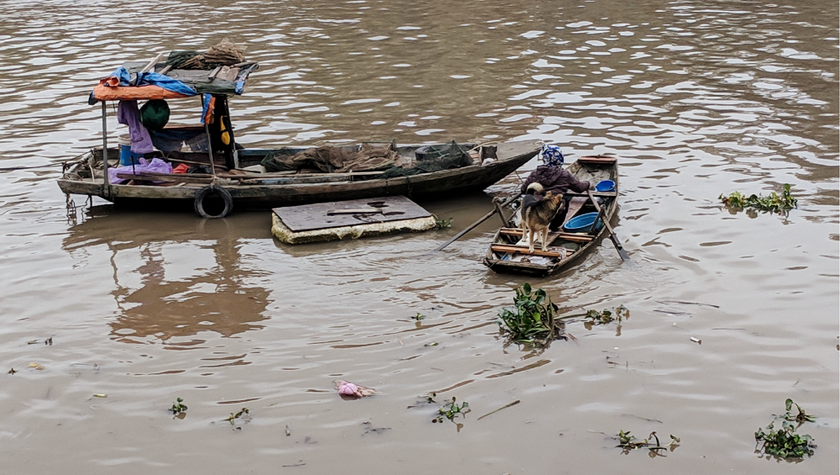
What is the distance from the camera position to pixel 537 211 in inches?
339

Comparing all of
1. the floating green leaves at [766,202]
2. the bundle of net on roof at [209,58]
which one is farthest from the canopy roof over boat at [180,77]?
the floating green leaves at [766,202]

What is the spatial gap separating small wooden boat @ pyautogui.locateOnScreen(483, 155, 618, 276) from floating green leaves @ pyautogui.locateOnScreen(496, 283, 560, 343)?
1000 millimetres

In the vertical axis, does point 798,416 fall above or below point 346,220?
below

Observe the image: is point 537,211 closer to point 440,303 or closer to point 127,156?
point 440,303

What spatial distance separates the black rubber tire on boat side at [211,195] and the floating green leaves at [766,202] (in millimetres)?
6025

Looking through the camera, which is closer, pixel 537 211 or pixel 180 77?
pixel 537 211

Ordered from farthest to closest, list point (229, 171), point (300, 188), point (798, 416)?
1. point (229, 171)
2. point (300, 188)
3. point (798, 416)

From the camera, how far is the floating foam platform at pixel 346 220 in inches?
383

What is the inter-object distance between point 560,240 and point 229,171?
14.6ft

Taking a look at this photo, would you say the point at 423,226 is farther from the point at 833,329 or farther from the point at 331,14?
the point at 331,14

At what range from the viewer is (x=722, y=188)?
10867 mm

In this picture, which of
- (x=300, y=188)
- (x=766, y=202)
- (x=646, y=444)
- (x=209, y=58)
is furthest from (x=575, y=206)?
(x=209, y=58)

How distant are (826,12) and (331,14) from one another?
1240 cm

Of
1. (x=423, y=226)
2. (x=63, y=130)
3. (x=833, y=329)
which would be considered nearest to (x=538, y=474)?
(x=833, y=329)
